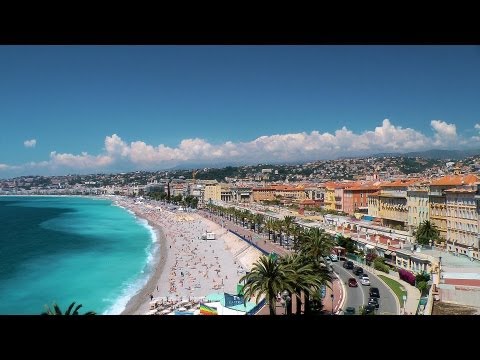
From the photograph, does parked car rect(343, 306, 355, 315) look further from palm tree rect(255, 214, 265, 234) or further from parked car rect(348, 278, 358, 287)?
palm tree rect(255, 214, 265, 234)

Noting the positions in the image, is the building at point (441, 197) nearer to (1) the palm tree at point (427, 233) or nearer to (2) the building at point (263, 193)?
(1) the palm tree at point (427, 233)

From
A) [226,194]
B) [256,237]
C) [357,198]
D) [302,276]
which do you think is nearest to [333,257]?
[302,276]

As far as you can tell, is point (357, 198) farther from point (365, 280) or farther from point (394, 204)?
point (365, 280)

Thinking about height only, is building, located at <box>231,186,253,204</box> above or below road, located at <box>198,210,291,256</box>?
above

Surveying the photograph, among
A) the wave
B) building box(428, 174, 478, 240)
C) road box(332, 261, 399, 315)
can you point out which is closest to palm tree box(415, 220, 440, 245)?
building box(428, 174, 478, 240)

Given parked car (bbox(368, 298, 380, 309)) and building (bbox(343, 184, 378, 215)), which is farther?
building (bbox(343, 184, 378, 215))

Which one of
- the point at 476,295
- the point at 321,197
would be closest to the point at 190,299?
the point at 476,295
